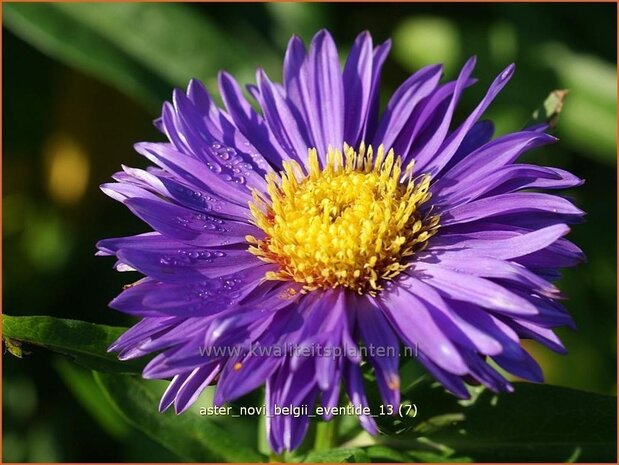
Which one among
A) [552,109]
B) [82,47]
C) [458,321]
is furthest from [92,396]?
[552,109]

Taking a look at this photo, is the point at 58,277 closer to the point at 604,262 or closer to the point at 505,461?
the point at 505,461

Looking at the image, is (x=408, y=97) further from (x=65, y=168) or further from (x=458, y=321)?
(x=65, y=168)

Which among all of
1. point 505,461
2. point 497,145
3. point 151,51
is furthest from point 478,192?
point 151,51

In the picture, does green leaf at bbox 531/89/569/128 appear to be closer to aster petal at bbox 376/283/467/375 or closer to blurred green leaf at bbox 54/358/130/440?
aster petal at bbox 376/283/467/375

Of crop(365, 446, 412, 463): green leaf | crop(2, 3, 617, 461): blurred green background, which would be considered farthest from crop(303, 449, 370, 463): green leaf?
crop(2, 3, 617, 461): blurred green background

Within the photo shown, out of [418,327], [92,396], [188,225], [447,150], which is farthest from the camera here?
[92,396]
